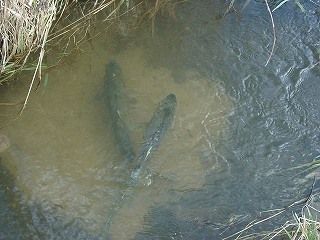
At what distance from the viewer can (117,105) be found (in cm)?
441

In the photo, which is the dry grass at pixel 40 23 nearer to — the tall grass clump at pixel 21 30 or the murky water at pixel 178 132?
the tall grass clump at pixel 21 30

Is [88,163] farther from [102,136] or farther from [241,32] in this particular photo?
[241,32]

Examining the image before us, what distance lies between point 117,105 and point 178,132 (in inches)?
22.4

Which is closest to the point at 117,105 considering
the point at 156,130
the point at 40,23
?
the point at 156,130

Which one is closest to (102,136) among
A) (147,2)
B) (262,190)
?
(262,190)

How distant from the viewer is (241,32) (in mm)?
5109

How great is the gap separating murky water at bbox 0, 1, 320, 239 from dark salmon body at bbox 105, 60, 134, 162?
0.06 meters

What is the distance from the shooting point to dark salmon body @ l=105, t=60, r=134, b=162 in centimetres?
411

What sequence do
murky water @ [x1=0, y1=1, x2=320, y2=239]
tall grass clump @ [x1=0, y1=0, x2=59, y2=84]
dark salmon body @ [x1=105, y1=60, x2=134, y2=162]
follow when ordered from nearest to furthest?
murky water @ [x1=0, y1=1, x2=320, y2=239] < tall grass clump @ [x1=0, y1=0, x2=59, y2=84] < dark salmon body @ [x1=105, y1=60, x2=134, y2=162]

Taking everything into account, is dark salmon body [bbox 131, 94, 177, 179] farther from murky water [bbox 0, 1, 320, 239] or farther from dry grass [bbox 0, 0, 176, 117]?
dry grass [bbox 0, 0, 176, 117]

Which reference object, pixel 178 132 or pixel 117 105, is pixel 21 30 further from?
pixel 178 132

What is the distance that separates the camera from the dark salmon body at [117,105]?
4.11 m

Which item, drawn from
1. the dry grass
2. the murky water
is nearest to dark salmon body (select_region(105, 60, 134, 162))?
the murky water

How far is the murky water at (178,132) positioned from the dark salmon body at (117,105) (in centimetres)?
6
